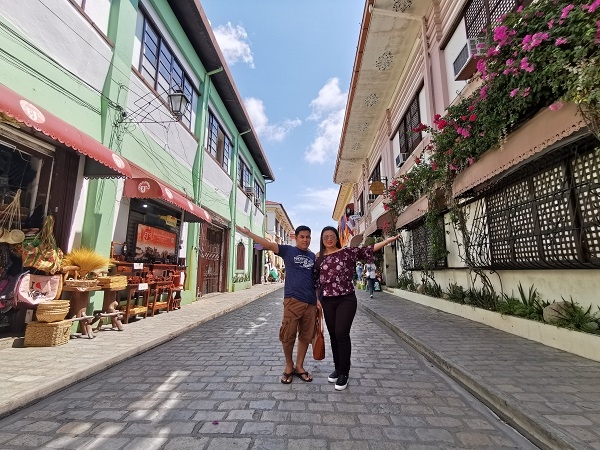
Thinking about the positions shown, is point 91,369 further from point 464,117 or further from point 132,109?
point 464,117

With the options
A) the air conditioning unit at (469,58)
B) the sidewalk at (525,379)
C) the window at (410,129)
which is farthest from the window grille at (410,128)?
the sidewalk at (525,379)

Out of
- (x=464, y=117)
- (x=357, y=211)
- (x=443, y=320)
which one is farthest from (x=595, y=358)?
(x=357, y=211)

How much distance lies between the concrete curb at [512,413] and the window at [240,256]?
1455 centimetres

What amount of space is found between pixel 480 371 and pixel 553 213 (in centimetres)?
260

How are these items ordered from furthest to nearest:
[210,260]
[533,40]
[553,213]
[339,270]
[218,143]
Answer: [218,143]
[210,260]
[553,213]
[533,40]
[339,270]

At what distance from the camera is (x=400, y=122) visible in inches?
488

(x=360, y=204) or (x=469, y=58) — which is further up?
(x=360, y=204)

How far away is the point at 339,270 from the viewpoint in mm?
3537

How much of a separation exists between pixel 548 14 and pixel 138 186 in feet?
23.7

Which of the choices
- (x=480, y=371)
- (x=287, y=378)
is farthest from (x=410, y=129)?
(x=287, y=378)

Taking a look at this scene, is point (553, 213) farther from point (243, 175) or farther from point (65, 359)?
point (243, 175)

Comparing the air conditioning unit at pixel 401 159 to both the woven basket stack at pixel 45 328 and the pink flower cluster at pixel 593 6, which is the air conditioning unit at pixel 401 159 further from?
the woven basket stack at pixel 45 328

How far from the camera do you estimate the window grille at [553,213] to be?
3.95 metres

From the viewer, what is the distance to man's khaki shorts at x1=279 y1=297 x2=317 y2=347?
3.58 m
